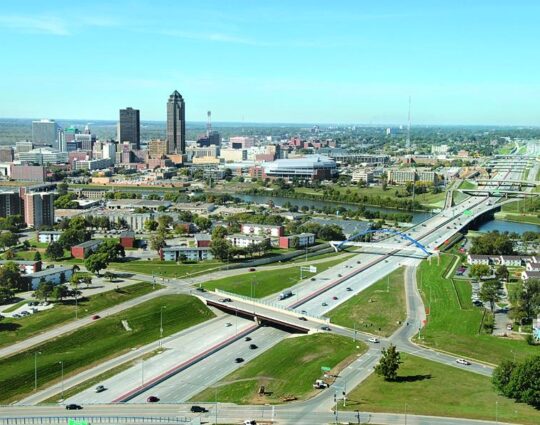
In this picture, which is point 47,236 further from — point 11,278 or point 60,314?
point 60,314

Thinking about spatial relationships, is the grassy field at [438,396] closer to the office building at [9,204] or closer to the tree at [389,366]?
the tree at [389,366]

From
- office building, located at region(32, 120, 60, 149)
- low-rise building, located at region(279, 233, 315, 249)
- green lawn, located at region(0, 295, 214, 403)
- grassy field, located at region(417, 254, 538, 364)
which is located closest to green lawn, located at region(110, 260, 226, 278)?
green lawn, located at region(0, 295, 214, 403)

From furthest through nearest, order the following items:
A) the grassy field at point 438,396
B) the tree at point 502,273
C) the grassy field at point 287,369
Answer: the tree at point 502,273 → the grassy field at point 287,369 → the grassy field at point 438,396

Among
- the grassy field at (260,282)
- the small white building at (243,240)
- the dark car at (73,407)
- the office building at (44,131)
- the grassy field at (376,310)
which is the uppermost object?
the office building at (44,131)

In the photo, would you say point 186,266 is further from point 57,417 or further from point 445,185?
point 445,185

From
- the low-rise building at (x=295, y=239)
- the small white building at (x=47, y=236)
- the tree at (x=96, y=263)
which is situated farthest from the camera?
the small white building at (x=47, y=236)

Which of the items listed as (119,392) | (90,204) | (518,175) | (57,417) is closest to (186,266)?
(119,392)

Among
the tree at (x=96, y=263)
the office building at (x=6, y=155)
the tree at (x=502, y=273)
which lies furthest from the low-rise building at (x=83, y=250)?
the office building at (x=6, y=155)

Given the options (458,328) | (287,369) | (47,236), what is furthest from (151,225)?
(287,369)
